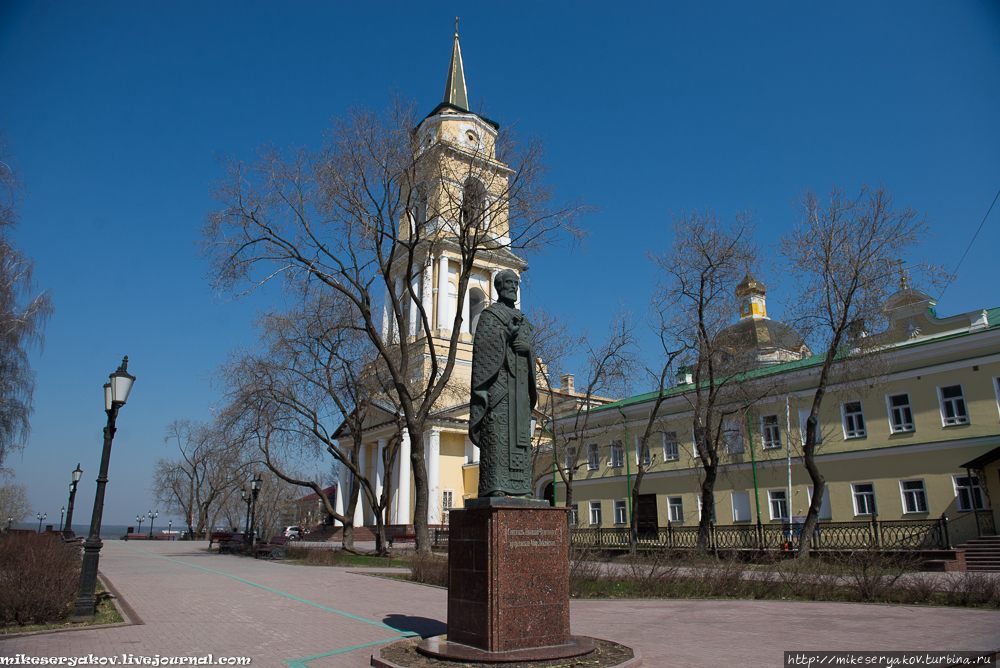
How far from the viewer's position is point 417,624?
9109mm

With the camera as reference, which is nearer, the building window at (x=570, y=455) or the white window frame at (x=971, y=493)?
the white window frame at (x=971, y=493)

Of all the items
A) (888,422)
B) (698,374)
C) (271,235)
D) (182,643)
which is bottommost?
(182,643)

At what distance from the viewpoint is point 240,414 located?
24594mm

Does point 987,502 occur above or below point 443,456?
below

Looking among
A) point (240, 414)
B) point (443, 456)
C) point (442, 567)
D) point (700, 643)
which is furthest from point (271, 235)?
point (443, 456)

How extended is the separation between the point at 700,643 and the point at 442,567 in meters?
9.08

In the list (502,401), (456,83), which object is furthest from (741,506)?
(456,83)

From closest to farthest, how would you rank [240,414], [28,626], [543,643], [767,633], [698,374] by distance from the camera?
[543,643] < [767,633] < [28,626] < [698,374] < [240,414]

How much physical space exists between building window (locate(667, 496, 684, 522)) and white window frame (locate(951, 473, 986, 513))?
11.1 m

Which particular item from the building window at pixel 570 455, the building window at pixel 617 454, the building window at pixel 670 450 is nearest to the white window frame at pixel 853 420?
the building window at pixel 670 450

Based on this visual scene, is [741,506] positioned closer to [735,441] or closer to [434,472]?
[735,441]

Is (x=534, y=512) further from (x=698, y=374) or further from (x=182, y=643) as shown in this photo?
(x=698, y=374)

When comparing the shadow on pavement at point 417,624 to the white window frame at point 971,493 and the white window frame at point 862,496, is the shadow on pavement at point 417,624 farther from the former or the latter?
the white window frame at point 862,496

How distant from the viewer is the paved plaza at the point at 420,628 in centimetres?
697
